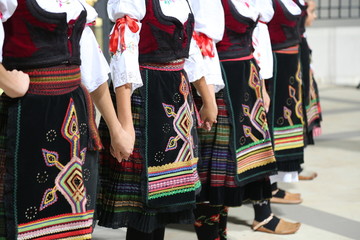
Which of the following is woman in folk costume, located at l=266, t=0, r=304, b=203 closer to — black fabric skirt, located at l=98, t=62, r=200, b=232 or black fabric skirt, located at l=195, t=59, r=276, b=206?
black fabric skirt, located at l=195, t=59, r=276, b=206

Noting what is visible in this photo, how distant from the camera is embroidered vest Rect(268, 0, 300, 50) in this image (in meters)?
4.11

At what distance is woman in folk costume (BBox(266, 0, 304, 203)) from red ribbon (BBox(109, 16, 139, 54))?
156 cm

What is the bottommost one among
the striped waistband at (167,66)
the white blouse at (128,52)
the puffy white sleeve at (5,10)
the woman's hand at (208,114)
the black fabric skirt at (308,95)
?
the black fabric skirt at (308,95)

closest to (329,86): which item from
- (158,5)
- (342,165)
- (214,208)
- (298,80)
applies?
(342,165)

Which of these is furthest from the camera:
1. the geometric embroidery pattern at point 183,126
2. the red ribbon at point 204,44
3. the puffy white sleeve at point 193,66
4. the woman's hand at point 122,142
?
the red ribbon at point 204,44

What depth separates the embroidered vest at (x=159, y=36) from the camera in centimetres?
275

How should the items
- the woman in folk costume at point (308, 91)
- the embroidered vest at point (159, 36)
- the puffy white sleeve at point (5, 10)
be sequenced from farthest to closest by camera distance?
the woman in folk costume at point (308, 91), the embroidered vest at point (159, 36), the puffy white sleeve at point (5, 10)

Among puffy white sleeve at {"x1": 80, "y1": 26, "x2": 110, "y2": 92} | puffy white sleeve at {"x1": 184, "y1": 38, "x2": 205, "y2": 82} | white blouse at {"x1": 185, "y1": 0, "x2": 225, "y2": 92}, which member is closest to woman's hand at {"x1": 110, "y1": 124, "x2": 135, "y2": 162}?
puffy white sleeve at {"x1": 80, "y1": 26, "x2": 110, "y2": 92}

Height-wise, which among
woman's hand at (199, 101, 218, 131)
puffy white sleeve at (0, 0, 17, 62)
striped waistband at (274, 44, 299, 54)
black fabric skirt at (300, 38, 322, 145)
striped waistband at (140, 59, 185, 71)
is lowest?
black fabric skirt at (300, 38, 322, 145)

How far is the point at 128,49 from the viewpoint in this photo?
8.85ft

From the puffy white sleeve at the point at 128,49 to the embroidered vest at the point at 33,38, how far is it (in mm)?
422

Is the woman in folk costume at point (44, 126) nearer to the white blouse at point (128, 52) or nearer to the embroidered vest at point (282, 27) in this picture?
the white blouse at point (128, 52)

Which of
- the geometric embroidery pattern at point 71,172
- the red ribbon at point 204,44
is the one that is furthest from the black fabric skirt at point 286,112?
the geometric embroidery pattern at point 71,172

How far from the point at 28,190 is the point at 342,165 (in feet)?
12.7
